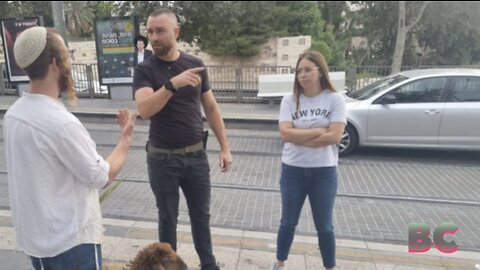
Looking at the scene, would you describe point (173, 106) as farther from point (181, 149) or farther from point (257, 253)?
point (257, 253)

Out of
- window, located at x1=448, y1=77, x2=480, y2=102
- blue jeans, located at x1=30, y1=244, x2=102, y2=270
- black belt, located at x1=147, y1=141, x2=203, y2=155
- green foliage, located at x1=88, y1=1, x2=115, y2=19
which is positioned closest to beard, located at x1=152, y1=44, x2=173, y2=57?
black belt, located at x1=147, y1=141, x2=203, y2=155

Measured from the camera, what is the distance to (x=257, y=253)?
344 centimetres

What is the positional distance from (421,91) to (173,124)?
17.3 feet

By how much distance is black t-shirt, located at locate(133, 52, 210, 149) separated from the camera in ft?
8.45

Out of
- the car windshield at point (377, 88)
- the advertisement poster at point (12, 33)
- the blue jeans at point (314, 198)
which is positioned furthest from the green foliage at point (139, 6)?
the blue jeans at point (314, 198)

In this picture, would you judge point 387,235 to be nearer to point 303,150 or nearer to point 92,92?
point 303,150

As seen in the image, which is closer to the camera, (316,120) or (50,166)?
(50,166)

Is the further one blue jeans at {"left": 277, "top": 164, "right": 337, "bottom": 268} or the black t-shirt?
blue jeans at {"left": 277, "top": 164, "right": 337, "bottom": 268}

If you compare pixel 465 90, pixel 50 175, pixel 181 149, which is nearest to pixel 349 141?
pixel 465 90

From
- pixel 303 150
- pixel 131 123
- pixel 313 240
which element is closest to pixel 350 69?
pixel 313 240

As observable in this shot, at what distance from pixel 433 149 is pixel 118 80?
866 cm

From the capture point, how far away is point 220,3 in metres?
18.0

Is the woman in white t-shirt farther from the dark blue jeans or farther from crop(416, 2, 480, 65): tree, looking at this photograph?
crop(416, 2, 480, 65): tree

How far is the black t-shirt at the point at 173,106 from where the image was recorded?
2576 mm
